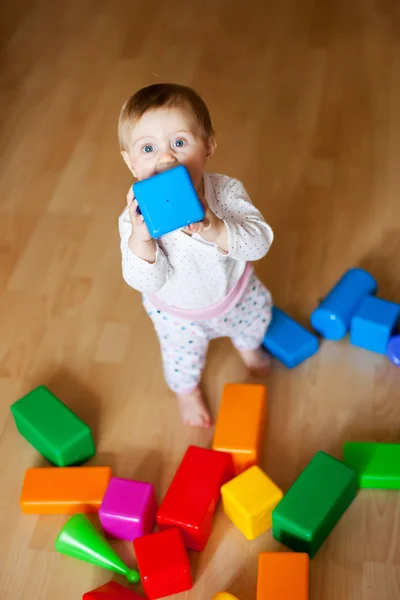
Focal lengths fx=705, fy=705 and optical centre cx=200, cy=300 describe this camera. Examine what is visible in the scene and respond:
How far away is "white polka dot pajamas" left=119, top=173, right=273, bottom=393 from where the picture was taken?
107 cm

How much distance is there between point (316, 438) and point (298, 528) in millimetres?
229

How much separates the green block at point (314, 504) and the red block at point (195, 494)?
0.11 meters

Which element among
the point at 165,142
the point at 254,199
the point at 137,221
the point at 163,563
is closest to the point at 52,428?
the point at 163,563

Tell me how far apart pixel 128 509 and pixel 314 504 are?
0.28 m

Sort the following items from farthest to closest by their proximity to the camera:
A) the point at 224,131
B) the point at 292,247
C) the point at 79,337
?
the point at 224,131 < the point at 292,247 < the point at 79,337

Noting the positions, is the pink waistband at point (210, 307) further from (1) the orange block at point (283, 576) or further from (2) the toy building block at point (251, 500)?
(1) the orange block at point (283, 576)

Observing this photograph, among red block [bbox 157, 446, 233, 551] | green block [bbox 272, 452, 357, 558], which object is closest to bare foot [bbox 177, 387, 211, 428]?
red block [bbox 157, 446, 233, 551]

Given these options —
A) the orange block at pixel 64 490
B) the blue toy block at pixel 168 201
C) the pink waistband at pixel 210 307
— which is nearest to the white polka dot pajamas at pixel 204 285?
the pink waistband at pixel 210 307

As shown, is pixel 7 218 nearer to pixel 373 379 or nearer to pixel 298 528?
pixel 373 379

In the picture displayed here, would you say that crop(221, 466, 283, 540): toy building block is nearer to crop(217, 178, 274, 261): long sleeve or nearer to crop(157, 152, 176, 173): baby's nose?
crop(217, 178, 274, 261): long sleeve

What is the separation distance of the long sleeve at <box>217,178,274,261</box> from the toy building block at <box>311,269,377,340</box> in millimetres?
283

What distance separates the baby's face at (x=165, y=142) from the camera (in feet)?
3.18

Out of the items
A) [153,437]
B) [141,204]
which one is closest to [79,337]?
[153,437]

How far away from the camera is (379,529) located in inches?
42.7
